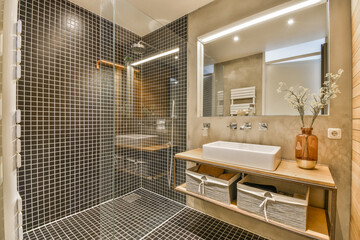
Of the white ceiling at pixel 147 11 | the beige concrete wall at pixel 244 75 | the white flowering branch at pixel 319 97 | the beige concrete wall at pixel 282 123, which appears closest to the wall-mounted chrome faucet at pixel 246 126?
the beige concrete wall at pixel 282 123

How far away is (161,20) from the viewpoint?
2373 mm

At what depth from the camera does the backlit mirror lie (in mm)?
1451

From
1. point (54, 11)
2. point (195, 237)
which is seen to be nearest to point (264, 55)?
point (195, 237)

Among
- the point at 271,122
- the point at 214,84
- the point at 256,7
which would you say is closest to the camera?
the point at 271,122

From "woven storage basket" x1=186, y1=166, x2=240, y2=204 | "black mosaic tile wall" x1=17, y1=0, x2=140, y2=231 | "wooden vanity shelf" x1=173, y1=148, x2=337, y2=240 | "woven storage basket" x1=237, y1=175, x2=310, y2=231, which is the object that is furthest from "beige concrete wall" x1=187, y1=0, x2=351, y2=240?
"black mosaic tile wall" x1=17, y1=0, x2=140, y2=231

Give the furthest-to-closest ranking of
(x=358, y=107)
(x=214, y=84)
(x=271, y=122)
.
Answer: (x=214, y=84), (x=271, y=122), (x=358, y=107)

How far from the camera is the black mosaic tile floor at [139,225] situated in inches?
63.5

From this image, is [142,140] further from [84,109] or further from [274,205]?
[274,205]

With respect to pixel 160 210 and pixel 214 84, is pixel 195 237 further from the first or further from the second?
pixel 214 84

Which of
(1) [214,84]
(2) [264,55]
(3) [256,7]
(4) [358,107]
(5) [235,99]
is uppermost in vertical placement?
(3) [256,7]

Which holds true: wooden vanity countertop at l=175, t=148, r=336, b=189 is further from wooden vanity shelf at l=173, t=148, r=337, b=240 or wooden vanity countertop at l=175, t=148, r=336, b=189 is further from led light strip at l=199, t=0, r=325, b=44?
led light strip at l=199, t=0, r=325, b=44

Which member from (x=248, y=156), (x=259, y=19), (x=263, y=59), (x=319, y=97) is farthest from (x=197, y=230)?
(x=259, y=19)

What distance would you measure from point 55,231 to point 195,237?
4.72ft

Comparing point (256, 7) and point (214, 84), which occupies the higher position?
point (256, 7)
